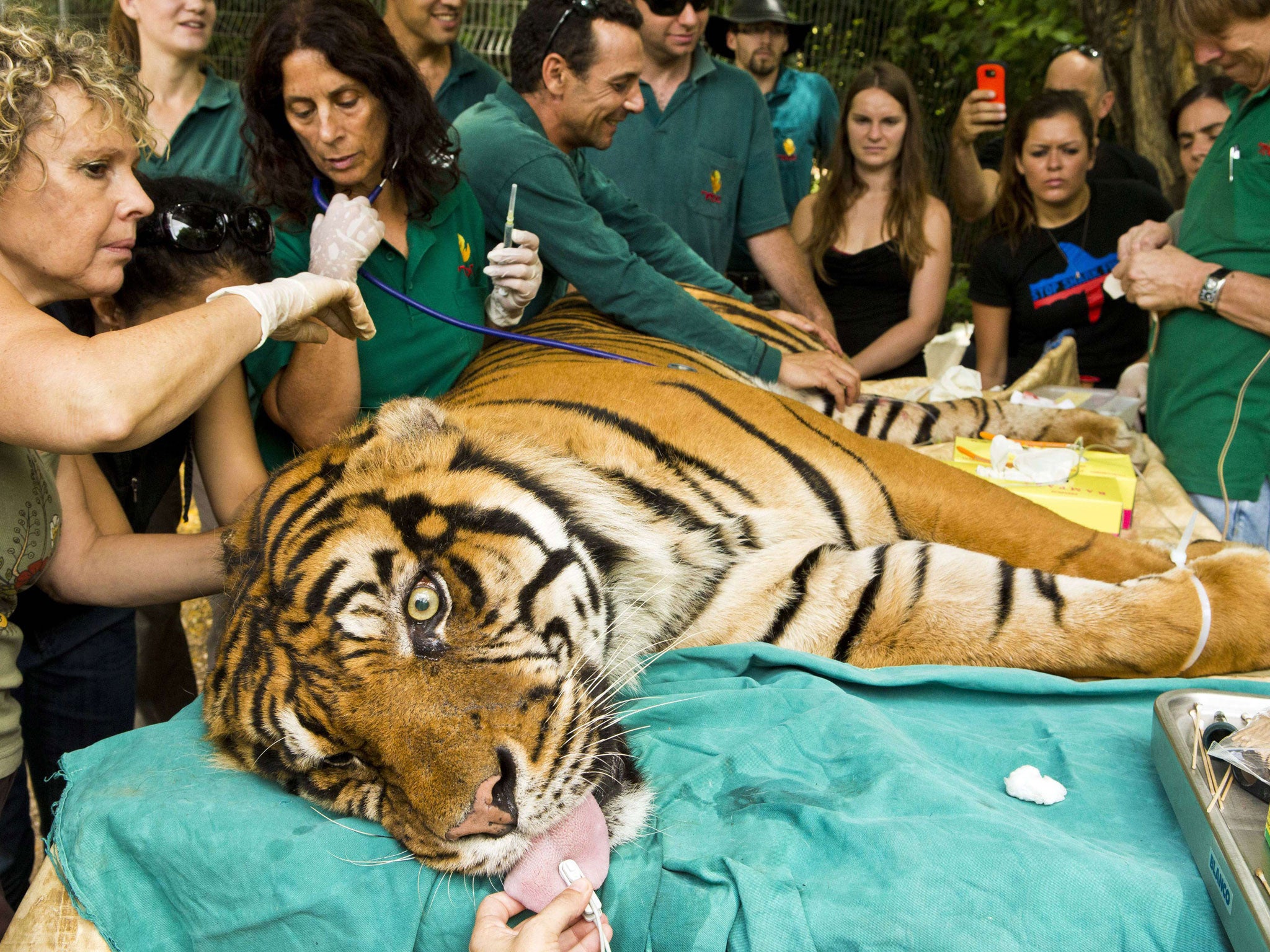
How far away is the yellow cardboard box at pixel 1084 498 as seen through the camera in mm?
2602

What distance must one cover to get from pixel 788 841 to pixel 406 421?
1024 mm

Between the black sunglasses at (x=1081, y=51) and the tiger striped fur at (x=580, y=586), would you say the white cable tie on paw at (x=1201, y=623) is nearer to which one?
the tiger striped fur at (x=580, y=586)

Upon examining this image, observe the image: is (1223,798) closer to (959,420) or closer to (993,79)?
(959,420)

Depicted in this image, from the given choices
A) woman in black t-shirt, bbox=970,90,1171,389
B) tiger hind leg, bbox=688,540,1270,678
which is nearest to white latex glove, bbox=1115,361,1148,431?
woman in black t-shirt, bbox=970,90,1171,389

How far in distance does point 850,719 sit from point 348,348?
155cm

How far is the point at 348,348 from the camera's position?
2439mm

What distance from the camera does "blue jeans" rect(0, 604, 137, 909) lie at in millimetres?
2158

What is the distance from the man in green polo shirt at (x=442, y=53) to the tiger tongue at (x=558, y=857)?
3.02 meters

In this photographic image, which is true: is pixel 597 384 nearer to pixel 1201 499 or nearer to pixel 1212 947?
pixel 1212 947

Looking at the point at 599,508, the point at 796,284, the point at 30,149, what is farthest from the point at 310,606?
the point at 796,284

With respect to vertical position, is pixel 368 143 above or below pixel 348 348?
above

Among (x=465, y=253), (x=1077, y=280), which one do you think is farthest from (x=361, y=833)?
(x=1077, y=280)

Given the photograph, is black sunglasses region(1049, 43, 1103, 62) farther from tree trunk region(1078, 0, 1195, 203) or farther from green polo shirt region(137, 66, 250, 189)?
green polo shirt region(137, 66, 250, 189)

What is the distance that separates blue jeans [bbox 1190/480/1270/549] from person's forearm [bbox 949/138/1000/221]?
243 cm
